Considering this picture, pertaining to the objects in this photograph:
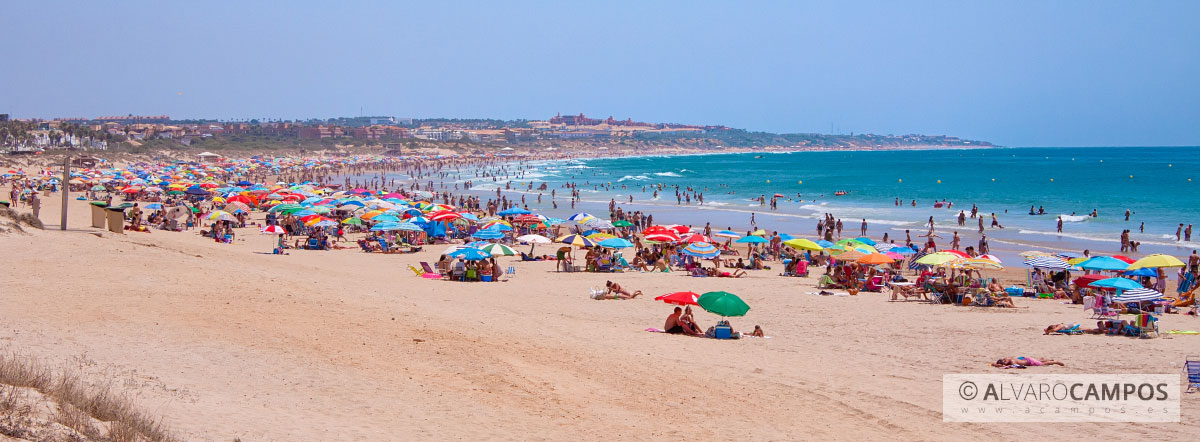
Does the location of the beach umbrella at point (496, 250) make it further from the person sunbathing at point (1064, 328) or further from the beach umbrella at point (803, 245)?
the person sunbathing at point (1064, 328)

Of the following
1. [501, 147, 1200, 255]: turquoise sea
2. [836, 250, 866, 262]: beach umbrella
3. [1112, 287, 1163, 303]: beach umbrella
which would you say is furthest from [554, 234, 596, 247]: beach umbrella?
[501, 147, 1200, 255]: turquoise sea

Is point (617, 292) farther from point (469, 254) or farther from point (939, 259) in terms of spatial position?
point (939, 259)

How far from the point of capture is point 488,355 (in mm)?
9016

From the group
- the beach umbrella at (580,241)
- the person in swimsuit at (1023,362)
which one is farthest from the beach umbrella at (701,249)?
the person in swimsuit at (1023,362)

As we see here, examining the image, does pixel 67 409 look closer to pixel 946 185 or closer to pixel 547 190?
pixel 547 190

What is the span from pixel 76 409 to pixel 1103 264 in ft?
52.8

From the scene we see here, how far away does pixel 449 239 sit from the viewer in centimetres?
2514

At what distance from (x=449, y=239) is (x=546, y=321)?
45.0ft

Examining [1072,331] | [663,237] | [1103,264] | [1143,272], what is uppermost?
[1103,264]

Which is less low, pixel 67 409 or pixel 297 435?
pixel 67 409

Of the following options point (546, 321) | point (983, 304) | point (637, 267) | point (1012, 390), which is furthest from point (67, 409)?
point (637, 267)

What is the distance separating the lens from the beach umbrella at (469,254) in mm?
15977

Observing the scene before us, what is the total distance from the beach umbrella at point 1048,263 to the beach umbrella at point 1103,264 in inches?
11.0

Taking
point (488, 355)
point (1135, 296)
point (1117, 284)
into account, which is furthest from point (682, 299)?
point (1117, 284)
